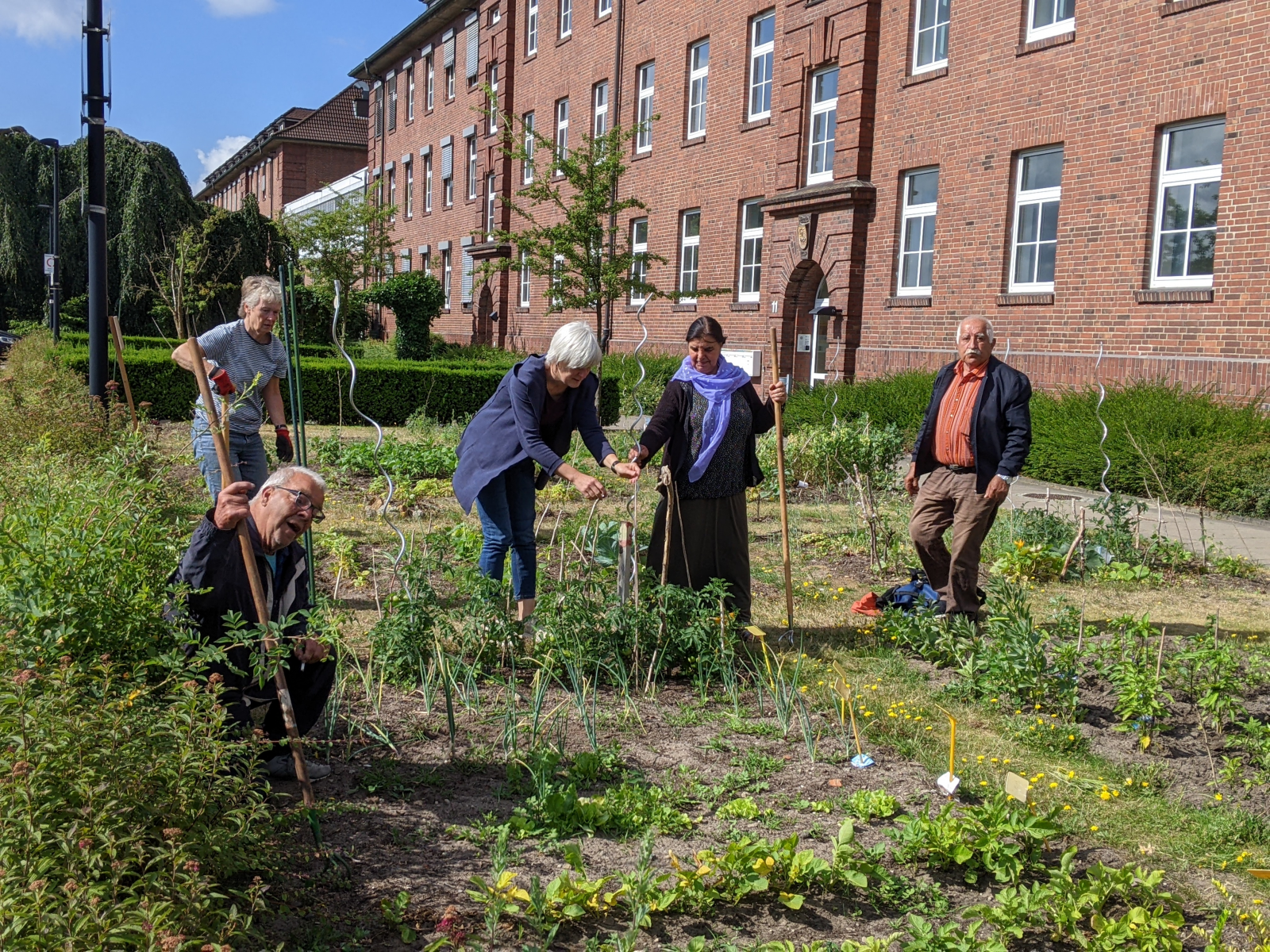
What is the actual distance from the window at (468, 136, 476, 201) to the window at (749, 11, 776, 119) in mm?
15358

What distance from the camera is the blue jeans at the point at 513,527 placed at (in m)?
5.20

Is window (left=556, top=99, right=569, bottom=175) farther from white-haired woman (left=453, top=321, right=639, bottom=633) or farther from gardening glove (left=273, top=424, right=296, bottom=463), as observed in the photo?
white-haired woman (left=453, top=321, right=639, bottom=633)

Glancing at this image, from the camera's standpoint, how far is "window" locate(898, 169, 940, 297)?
52.1 ft

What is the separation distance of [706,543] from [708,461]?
44cm

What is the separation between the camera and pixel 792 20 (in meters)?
18.3

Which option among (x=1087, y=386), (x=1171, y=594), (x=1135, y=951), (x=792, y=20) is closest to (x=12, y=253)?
(x=792, y=20)

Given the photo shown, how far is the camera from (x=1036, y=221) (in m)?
14.1

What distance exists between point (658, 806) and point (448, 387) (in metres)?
14.3

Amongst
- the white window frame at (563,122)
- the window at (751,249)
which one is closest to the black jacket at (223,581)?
the window at (751,249)

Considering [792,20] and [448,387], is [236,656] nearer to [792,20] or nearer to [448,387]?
[448,387]

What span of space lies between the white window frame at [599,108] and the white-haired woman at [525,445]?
21364mm

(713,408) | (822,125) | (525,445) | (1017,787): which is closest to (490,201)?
(822,125)

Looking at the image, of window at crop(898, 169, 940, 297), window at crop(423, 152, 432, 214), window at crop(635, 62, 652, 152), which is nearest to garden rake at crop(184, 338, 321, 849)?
window at crop(898, 169, 940, 297)

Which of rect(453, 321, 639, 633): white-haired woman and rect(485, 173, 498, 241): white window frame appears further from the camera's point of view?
rect(485, 173, 498, 241): white window frame
